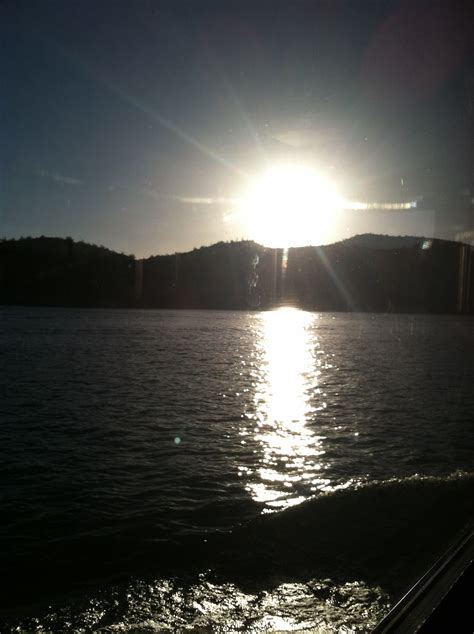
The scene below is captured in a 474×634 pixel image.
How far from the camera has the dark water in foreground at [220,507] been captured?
12.8ft

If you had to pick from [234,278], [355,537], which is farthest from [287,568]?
[234,278]

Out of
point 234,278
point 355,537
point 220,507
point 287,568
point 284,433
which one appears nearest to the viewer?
point 287,568

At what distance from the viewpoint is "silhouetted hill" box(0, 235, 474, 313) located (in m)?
116

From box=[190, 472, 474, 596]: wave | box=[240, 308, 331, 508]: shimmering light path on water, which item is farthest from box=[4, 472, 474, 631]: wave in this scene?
box=[240, 308, 331, 508]: shimmering light path on water

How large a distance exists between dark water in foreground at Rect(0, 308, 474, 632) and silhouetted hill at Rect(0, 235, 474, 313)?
100m

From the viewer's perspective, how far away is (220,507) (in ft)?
19.7

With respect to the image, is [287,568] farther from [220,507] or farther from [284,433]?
[284,433]

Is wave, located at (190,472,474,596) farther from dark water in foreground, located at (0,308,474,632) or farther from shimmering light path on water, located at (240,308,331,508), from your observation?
shimmering light path on water, located at (240,308,331,508)

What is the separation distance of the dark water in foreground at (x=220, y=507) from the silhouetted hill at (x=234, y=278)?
10002cm

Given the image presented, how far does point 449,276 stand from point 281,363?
92.0 m

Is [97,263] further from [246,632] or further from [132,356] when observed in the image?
[246,632]

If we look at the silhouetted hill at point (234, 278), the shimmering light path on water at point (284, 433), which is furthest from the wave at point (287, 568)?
the silhouetted hill at point (234, 278)

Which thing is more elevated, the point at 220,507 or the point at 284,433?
the point at 220,507

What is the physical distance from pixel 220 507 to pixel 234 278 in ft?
411
